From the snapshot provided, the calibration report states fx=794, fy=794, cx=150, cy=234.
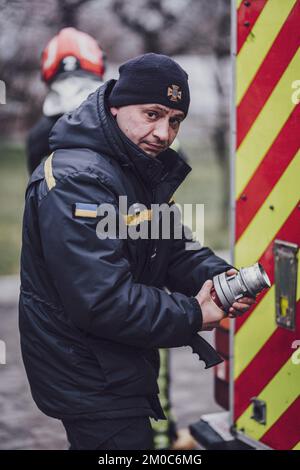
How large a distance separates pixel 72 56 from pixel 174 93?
1.85m

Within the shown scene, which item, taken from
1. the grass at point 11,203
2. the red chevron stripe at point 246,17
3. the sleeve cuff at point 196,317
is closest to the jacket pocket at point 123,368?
the sleeve cuff at point 196,317

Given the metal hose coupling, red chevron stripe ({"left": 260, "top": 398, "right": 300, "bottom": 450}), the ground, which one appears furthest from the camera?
the ground

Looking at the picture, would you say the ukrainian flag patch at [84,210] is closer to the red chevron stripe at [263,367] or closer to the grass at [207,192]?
the red chevron stripe at [263,367]

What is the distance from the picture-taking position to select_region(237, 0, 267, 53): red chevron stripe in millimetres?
3059

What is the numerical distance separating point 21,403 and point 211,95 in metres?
6.30

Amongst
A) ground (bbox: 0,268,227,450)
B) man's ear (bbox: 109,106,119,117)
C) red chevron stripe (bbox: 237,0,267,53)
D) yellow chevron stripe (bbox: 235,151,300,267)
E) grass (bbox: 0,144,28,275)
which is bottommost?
grass (bbox: 0,144,28,275)

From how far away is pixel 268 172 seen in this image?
308 centimetres

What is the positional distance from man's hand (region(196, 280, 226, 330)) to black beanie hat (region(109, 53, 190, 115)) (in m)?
0.66

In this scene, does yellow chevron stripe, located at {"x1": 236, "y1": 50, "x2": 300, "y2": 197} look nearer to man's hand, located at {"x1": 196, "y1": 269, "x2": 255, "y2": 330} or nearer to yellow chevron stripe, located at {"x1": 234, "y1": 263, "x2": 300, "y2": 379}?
yellow chevron stripe, located at {"x1": 234, "y1": 263, "x2": 300, "y2": 379}

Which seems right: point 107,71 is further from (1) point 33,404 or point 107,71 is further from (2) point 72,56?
(1) point 33,404

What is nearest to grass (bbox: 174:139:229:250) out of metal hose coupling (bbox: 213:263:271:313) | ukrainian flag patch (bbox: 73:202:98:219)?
metal hose coupling (bbox: 213:263:271:313)

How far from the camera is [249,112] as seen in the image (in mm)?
3150
